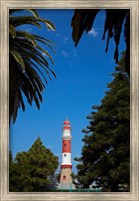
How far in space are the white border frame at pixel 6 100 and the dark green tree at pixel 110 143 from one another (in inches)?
303

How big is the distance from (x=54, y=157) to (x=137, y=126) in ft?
50.5

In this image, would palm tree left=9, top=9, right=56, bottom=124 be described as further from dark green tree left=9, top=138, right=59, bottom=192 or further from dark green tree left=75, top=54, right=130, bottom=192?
dark green tree left=9, top=138, right=59, bottom=192

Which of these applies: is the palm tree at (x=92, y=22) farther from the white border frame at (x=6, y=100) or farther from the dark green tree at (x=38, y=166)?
the dark green tree at (x=38, y=166)

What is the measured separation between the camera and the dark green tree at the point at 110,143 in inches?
535

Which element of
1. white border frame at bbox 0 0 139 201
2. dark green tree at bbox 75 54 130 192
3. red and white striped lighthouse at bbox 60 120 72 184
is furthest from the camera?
red and white striped lighthouse at bbox 60 120 72 184

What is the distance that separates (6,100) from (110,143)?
8870mm

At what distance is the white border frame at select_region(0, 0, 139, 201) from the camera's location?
18.2 ft

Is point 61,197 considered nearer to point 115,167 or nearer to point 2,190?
point 2,190

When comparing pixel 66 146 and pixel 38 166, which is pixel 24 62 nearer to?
pixel 38 166

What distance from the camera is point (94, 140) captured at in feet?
48.9

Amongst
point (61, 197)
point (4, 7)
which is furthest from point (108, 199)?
point (4, 7)

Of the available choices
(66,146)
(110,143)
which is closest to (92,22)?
(110,143)

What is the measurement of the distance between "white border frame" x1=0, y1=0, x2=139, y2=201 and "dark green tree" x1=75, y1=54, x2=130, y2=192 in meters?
7.69

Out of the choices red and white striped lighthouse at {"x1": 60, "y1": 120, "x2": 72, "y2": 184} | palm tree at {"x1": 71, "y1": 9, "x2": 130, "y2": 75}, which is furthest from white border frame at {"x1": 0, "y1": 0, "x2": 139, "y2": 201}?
red and white striped lighthouse at {"x1": 60, "y1": 120, "x2": 72, "y2": 184}
